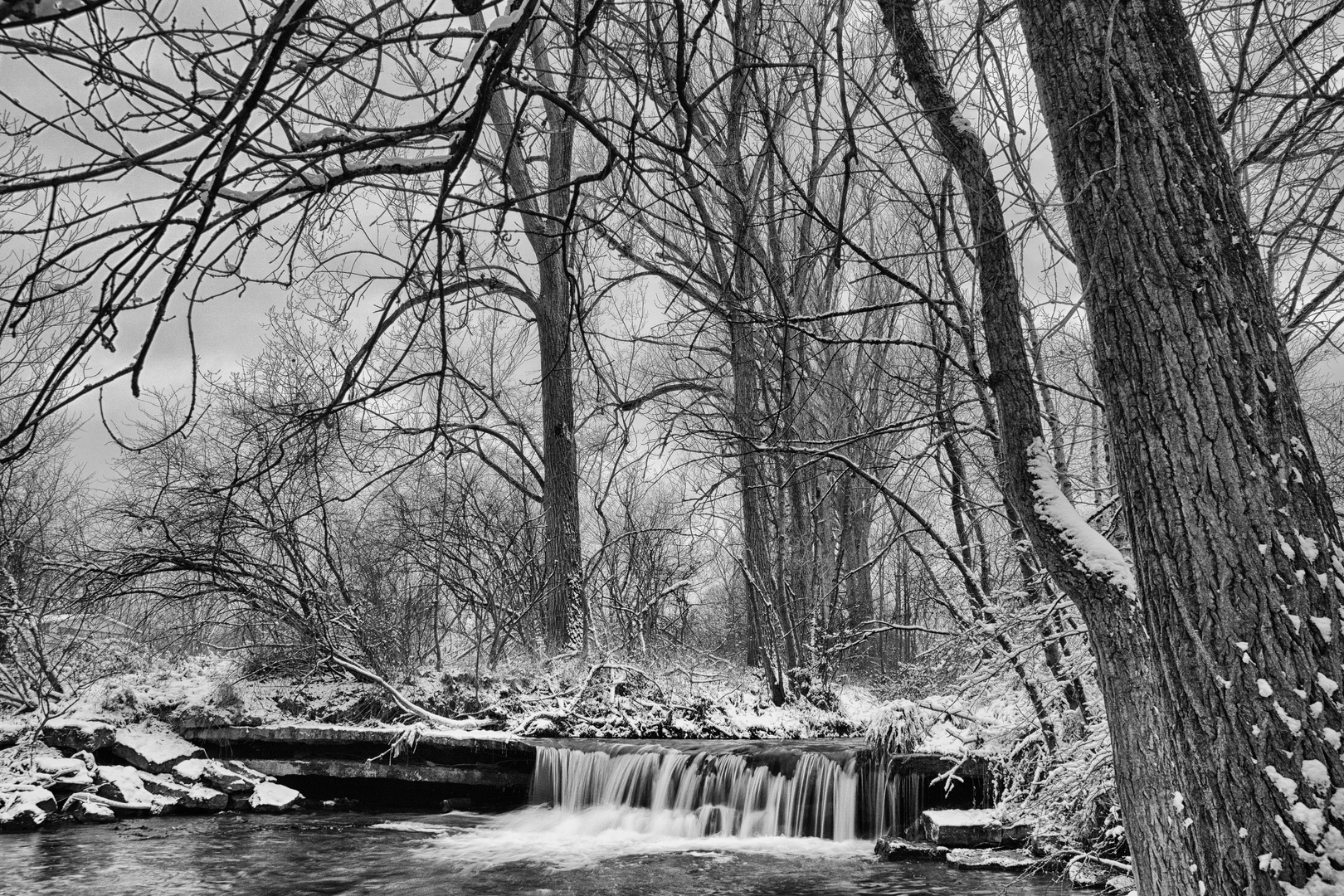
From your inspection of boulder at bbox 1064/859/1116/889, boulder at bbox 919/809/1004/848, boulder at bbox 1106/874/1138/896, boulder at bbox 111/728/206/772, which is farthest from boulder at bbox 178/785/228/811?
boulder at bbox 1106/874/1138/896

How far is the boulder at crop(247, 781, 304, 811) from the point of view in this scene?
10477mm

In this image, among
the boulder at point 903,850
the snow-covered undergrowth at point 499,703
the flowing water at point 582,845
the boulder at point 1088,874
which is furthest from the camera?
the snow-covered undergrowth at point 499,703

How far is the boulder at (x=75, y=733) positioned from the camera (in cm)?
1041

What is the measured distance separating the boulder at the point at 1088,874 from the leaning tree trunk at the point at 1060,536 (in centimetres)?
401

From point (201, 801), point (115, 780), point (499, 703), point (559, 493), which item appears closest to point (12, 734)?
point (115, 780)

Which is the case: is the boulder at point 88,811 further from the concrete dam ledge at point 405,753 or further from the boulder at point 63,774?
the concrete dam ledge at point 405,753

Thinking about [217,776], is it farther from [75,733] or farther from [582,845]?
[582,845]

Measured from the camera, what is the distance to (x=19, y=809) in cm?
927

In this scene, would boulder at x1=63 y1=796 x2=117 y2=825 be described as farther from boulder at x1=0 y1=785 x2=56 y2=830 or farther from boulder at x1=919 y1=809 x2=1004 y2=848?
Result: boulder at x1=919 y1=809 x2=1004 y2=848

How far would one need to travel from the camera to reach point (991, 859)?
7.25 m

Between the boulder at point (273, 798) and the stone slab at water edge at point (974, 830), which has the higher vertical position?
the boulder at point (273, 798)

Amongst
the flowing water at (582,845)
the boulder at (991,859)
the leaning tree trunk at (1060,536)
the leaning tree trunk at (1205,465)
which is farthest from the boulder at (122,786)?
the leaning tree trunk at (1205,465)

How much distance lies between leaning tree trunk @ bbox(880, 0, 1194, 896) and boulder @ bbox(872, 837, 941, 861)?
5187 mm

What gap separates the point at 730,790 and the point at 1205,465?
8.11 meters
